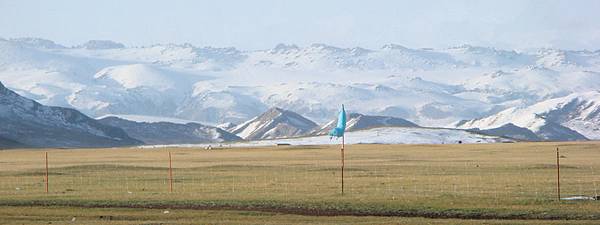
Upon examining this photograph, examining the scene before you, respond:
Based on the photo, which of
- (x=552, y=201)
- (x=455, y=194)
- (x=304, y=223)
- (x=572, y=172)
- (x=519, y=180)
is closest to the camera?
(x=304, y=223)

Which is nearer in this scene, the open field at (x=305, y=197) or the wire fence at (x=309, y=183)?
the open field at (x=305, y=197)

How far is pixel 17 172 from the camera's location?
95375 mm

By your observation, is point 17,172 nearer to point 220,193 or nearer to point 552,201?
point 220,193

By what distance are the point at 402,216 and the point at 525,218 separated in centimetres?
499

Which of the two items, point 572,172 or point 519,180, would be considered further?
point 572,172

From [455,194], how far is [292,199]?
27.1 ft

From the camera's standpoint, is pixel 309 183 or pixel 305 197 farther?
pixel 309 183

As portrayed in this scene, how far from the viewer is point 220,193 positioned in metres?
65.0

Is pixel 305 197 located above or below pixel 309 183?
below

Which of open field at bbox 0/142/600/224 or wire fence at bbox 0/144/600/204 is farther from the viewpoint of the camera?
wire fence at bbox 0/144/600/204

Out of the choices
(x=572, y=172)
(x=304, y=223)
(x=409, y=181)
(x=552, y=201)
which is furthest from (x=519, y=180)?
(x=304, y=223)

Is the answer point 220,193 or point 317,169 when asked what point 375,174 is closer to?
point 317,169

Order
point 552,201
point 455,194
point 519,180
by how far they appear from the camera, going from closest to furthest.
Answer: point 552,201, point 455,194, point 519,180

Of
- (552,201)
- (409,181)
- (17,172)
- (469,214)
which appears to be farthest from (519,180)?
(17,172)
